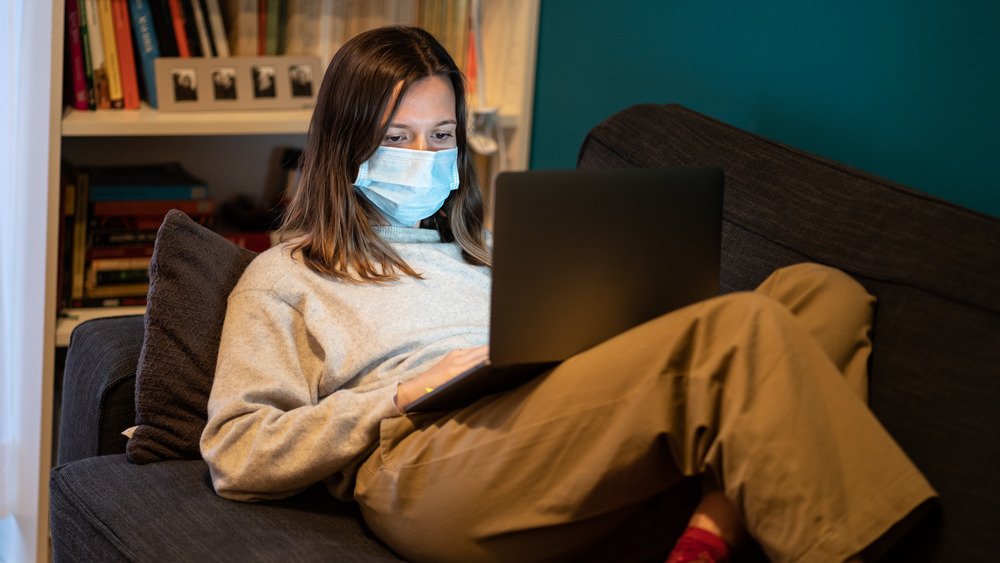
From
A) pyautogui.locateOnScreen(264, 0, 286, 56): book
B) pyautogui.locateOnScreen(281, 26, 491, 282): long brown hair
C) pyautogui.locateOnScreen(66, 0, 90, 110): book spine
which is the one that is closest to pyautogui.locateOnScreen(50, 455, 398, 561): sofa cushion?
pyautogui.locateOnScreen(281, 26, 491, 282): long brown hair

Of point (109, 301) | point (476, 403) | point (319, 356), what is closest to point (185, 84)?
point (109, 301)

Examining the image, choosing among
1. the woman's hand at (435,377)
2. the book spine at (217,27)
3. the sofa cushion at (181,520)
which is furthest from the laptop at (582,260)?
the book spine at (217,27)

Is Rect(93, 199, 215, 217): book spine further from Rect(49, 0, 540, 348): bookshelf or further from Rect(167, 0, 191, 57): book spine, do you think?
Rect(167, 0, 191, 57): book spine

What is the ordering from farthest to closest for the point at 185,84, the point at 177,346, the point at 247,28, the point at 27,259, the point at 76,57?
1. the point at 247,28
2. the point at 185,84
3. the point at 76,57
4. the point at 27,259
5. the point at 177,346

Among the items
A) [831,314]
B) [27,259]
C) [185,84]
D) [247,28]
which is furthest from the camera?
[247,28]

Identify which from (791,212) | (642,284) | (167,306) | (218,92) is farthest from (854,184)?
(218,92)

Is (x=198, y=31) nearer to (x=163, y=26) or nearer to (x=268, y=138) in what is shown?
(x=163, y=26)

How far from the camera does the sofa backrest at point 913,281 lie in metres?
1.04

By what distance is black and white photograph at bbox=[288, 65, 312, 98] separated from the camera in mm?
2193

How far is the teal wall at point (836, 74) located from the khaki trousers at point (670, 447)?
41 centimetres

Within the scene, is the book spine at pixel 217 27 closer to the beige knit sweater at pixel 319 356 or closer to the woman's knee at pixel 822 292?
the beige knit sweater at pixel 319 356

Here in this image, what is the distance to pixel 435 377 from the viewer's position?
1196 millimetres

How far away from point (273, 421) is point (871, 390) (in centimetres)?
67

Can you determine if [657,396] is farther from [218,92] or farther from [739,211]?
[218,92]
